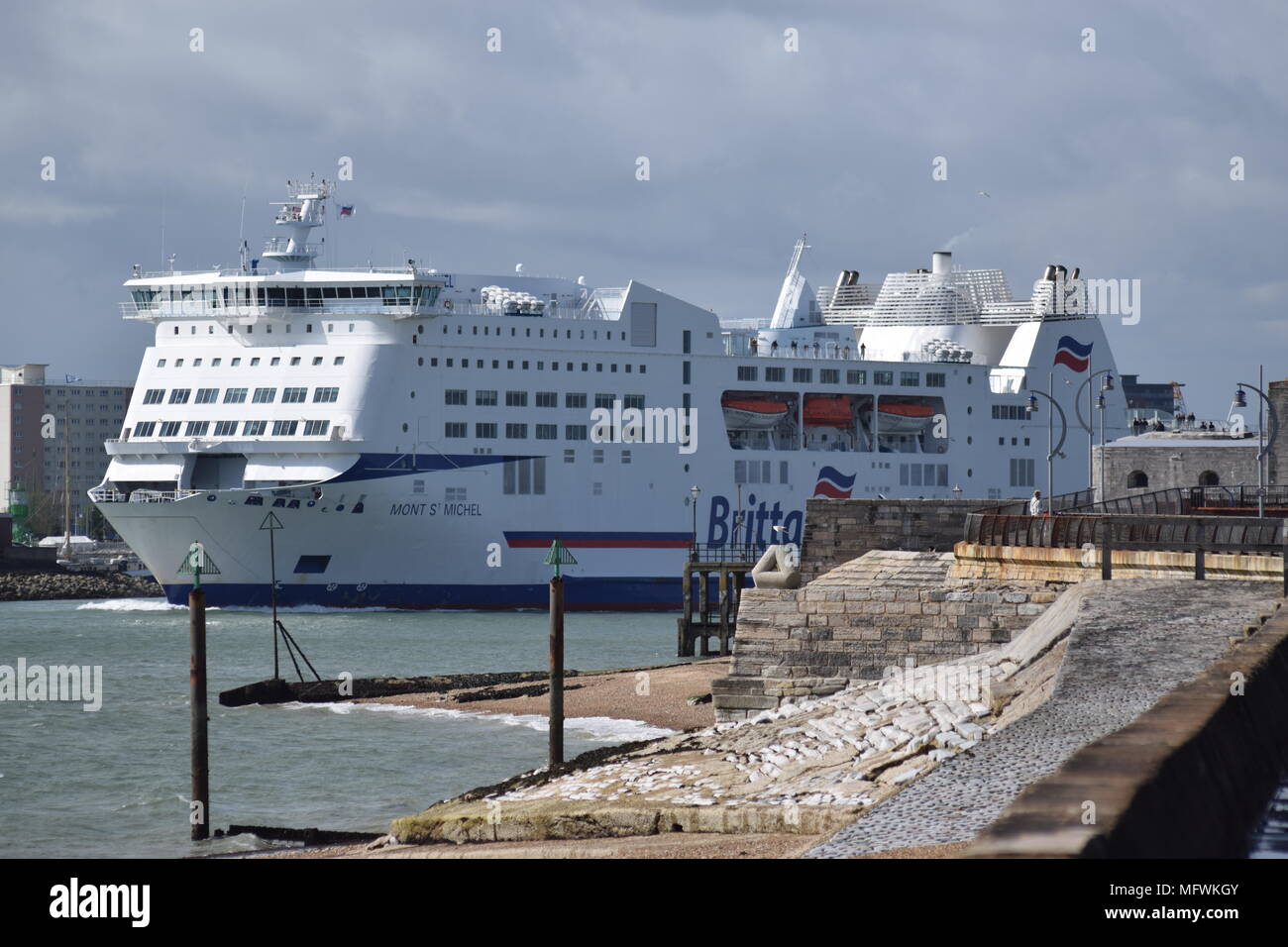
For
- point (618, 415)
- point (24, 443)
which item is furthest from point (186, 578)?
point (24, 443)

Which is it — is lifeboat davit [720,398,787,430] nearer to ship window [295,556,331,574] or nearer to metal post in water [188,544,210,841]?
ship window [295,556,331,574]

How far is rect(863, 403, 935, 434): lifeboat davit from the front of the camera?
212 ft

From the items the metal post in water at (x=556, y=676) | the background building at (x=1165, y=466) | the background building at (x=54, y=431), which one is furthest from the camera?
the background building at (x=54, y=431)

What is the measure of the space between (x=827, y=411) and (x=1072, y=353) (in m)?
12.5

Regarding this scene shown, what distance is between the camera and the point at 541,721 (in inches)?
1080

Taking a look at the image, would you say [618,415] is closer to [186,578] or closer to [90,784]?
[186,578]

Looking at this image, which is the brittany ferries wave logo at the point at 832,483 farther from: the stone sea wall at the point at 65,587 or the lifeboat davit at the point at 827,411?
the stone sea wall at the point at 65,587

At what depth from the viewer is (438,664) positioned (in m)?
39.0

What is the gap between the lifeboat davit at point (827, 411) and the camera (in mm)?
63000

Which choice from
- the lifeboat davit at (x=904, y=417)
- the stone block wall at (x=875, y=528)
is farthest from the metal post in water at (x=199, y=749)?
the lifeboat davit at (x=904, y=417)

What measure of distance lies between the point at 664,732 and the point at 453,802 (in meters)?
8.24

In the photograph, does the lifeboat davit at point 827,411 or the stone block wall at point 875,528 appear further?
the lifeboat davit at point 827,411

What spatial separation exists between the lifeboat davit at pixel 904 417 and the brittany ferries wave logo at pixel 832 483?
3002 mm

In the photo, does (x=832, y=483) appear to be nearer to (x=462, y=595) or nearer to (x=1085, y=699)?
(x=462, y=595)
